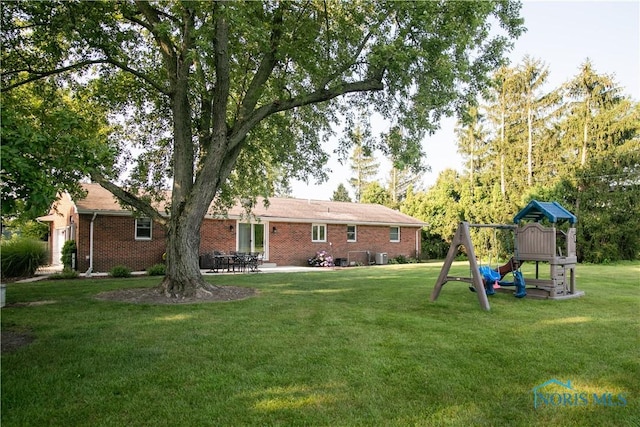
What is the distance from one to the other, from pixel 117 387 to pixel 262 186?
11.7m

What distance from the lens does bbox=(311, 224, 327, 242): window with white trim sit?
77.7 ft

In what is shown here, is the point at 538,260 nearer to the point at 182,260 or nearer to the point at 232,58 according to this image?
the point at 182,260

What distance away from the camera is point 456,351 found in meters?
5.38

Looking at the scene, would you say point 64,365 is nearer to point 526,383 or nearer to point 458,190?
point 526,383

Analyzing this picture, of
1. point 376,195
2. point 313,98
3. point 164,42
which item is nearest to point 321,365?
point 313,98

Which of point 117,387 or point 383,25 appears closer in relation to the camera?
point 117,387

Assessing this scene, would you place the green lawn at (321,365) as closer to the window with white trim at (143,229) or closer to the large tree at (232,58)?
the large tree at (232,58)

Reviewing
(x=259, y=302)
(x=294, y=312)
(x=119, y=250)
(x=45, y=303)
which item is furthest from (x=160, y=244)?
(x=294, y=312)

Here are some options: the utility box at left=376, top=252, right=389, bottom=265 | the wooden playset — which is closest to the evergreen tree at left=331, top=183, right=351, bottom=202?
the utility box at left=376, top=252, right=389, bottom=265

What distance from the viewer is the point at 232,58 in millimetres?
12266

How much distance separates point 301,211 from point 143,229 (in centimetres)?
907

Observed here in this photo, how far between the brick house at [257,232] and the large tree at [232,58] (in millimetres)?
5232

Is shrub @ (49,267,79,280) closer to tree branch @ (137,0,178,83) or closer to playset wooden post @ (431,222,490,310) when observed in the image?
tree branch @ (137,0,178,83)

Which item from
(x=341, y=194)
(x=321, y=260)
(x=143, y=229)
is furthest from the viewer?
(x=341, y=194)
